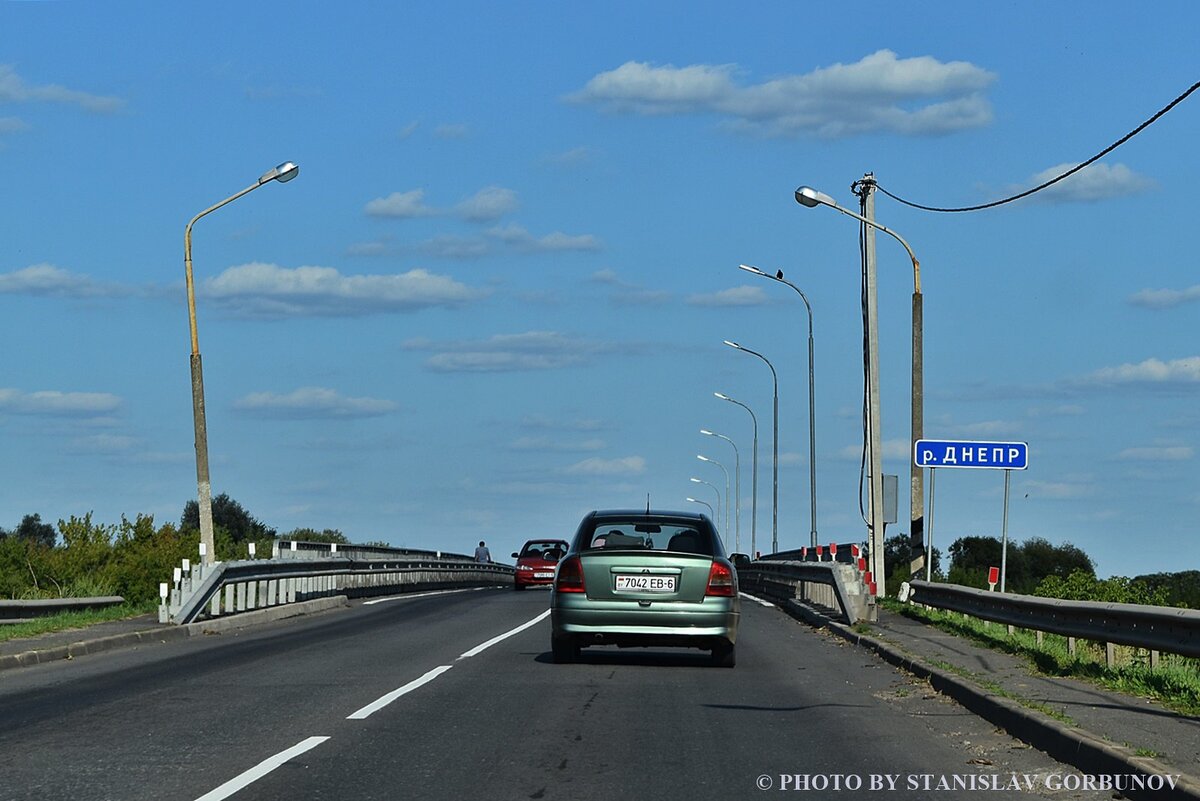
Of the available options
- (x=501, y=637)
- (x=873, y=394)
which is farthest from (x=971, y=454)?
(x=501, y=637)

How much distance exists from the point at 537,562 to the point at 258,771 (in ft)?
125

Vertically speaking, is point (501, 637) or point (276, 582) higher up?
point (276, 582)

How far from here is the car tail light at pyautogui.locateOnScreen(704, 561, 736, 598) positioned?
55.3 ft

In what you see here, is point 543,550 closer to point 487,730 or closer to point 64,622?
point 64,622

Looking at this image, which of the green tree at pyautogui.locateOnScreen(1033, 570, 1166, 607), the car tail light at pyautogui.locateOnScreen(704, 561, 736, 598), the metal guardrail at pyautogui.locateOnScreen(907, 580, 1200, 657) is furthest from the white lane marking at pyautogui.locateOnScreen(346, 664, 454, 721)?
the green tree at pyautogui.locateOnScreen(1033, 570, 1166, 607)

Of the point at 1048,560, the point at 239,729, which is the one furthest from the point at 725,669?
the point at 1048,560

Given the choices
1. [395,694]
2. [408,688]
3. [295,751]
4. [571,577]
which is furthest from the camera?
[571,577]

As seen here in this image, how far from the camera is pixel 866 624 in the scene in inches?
902

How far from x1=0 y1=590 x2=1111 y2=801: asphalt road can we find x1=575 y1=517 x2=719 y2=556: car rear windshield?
123 cm

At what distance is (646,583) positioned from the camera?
55.0 ft

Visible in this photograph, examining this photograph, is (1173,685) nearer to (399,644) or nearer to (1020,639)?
(1020,639)

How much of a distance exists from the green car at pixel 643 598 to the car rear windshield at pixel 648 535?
10 cm

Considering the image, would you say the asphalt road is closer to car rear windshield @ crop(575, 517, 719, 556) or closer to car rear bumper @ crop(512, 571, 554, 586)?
car rear windshield @ crop(575, 517, 719, 556)

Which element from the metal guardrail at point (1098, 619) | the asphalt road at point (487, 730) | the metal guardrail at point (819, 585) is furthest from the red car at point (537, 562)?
the asphalt road at point (487, 730)
